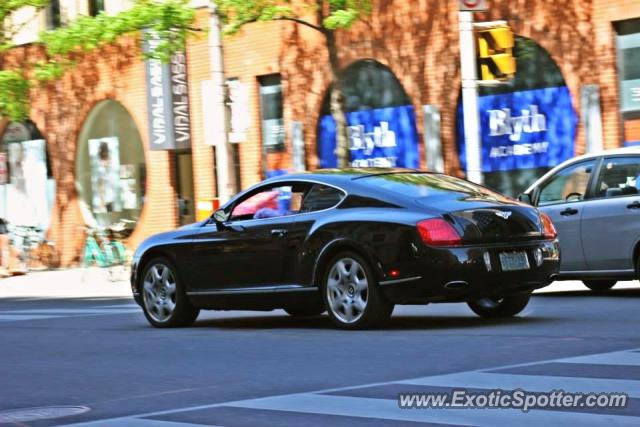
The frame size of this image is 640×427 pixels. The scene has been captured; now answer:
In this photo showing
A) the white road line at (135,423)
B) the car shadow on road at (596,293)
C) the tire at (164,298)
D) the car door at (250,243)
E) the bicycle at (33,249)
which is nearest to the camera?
the white road line at (135,423)

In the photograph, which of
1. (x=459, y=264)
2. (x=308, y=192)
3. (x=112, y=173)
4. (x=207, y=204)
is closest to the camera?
(x=459, y=264)

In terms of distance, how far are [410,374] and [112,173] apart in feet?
82.6

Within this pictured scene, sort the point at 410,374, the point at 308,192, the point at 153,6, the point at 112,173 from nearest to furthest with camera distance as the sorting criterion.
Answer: the point at 410,374 → the point at 308,192 → the point at 153,6 → the point at 112,173

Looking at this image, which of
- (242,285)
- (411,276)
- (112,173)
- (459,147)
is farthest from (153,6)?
(411,276)

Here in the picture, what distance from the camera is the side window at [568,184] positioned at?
15.5 meters

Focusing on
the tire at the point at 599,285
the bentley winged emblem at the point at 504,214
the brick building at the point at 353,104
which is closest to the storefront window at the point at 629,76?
the brick building at the point at 353,104

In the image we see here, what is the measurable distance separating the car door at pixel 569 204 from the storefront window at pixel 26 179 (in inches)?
824

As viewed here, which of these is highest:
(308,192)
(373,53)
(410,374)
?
(373,53)

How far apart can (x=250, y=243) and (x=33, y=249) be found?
21.8m

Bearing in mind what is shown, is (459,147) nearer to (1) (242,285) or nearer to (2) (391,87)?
(2) (391,87)

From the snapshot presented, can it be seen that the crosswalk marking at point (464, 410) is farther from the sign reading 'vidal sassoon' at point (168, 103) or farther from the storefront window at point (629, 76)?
the sign reading 'vidal sassoon' at point (168, 103)

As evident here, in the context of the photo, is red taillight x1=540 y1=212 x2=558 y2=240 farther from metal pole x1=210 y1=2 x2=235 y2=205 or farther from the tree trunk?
the tree trunk

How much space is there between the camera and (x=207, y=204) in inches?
896

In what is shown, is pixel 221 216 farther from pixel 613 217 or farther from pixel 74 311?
pixel 74 311
